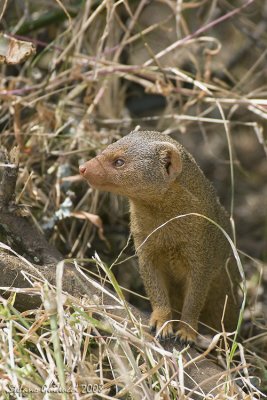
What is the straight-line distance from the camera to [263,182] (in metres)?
4.93

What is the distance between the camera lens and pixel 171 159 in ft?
9.01

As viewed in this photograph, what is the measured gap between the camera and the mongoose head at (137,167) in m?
2.64

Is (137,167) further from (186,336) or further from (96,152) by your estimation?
(96,152)

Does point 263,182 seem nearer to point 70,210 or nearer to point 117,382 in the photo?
point 70,210

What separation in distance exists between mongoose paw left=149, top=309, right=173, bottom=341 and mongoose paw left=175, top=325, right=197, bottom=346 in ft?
0.16

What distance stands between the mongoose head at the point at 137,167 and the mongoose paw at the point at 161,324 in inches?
18.8

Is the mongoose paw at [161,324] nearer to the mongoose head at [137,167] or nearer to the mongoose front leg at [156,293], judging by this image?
the mongoose front leg at [156,293]

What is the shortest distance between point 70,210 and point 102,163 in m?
0.78

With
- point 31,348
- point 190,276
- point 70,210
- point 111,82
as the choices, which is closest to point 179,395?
point 31,348

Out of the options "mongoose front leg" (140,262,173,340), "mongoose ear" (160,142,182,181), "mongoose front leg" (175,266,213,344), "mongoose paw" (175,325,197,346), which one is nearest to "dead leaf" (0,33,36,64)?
"mongoose ear" (160,142,182,181)

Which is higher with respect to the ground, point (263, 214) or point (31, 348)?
point (31, 348)

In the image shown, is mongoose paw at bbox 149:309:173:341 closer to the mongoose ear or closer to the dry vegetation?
the dry vegetation

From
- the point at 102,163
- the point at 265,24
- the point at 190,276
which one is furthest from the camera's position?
the point at 265,24

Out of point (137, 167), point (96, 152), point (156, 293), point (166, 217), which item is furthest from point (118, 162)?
point (96, 152)
